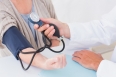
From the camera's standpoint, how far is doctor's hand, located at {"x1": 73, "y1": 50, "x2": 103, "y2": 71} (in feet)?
2.69

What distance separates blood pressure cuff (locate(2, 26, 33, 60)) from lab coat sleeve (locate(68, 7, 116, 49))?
0.25 metres

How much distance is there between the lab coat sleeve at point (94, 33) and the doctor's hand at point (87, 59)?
0.09 metres

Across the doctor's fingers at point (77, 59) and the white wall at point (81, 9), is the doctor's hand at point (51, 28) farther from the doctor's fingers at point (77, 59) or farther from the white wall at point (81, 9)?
the white wall at point (81, 9)

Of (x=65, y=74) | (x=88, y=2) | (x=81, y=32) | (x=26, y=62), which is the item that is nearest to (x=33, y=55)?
(x=26, y=62)

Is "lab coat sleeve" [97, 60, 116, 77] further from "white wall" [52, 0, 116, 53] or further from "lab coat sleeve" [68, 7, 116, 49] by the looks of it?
"white wall" [52, 0, 116, 53]

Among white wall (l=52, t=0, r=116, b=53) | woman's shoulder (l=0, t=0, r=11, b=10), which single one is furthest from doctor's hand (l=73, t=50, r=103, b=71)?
white wall (l=52, t=0, r=116, b=53)

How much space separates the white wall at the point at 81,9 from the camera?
6.22 ft

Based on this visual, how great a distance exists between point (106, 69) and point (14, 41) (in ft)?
1.34

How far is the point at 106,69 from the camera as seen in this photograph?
773 millimetres

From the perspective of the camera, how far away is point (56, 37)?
3.08ft

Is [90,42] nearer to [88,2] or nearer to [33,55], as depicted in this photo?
[33,55]

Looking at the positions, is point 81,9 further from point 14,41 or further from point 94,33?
point 14,41

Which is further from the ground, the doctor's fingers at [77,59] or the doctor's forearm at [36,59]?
the doctor's forearm at [36,59]

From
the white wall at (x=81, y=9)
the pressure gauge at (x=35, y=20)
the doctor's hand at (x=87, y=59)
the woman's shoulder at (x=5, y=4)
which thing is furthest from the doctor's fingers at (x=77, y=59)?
the white wall at (x=81, y=9)
